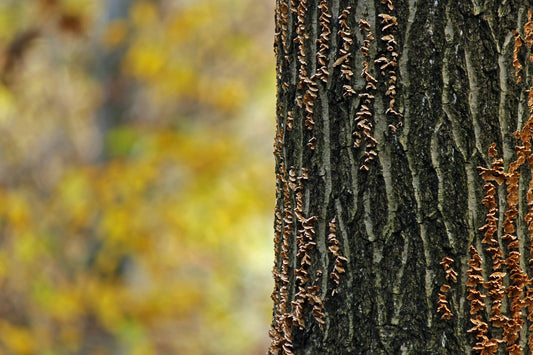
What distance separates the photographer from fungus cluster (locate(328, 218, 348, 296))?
130 cm

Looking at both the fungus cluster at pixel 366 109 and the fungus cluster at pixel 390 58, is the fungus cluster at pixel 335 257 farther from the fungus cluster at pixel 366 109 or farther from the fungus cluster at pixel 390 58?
the fungus cluster at pixel 390 58

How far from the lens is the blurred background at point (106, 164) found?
190 inches

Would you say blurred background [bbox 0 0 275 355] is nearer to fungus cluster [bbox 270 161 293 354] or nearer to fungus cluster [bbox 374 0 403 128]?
fungus cluster [bbox 270 161 293 354]

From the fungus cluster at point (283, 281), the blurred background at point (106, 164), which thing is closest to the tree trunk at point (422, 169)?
the fungus cluster at point (283, 281)

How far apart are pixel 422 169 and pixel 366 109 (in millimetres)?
183

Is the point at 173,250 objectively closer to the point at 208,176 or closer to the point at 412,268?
the point at 208,176

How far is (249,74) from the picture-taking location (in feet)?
23.7

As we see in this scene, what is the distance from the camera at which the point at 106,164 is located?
494cm

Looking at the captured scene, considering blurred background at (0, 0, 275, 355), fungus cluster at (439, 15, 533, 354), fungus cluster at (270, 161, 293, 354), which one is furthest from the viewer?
blurred background at (0, 0, 275, 355)

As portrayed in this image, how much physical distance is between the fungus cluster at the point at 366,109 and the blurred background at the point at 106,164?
355 cm

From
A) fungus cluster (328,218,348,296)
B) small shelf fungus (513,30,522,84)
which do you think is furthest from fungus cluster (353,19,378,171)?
small shelf fungus (513,30,522,84)

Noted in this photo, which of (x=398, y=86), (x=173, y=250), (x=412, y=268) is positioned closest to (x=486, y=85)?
(x=398, y=86)

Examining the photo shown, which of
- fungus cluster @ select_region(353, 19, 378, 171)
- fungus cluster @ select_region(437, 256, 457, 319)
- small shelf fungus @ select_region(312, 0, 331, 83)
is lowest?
fungus cluster @ select_region(437, 256, 457, 319)

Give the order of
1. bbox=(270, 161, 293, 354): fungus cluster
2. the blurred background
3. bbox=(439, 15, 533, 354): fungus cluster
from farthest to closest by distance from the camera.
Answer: the blurred background
bbox=(270, 161, 293, 354): fungus cluster
bbox=(439, 15, 533, 354): fungus cluster
